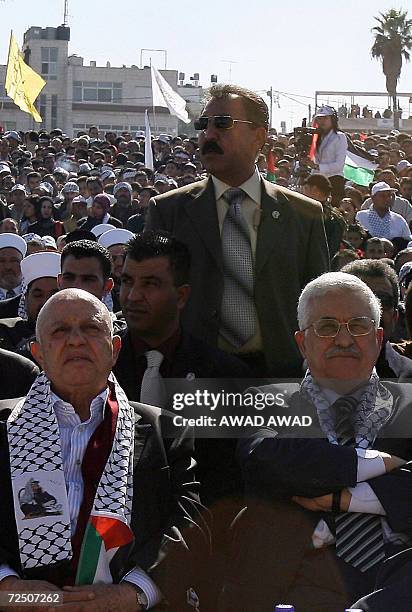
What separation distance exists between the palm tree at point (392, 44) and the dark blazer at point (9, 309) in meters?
52.5

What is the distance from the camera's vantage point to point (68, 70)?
68.6 m

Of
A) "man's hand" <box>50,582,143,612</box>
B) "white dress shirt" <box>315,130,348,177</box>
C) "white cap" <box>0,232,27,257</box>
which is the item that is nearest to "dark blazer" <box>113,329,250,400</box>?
"man's hand" <box>50,582,143,612</box>

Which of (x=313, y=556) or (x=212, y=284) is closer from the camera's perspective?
(x=313, y=556)

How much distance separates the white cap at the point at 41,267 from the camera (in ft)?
23.0

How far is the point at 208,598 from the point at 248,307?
1.41 metres

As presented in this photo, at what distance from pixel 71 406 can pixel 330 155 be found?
899cm

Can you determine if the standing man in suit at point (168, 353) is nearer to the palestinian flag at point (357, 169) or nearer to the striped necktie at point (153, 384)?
the striped necktie at point (153, 384)

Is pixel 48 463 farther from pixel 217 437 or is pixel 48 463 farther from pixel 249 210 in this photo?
pixel 249 210

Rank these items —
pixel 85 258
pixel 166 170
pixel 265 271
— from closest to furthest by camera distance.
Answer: pixel 265 271 → pixel 85 258 → pixel 166 170

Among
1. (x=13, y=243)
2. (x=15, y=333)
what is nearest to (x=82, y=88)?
(x=13, y=243)

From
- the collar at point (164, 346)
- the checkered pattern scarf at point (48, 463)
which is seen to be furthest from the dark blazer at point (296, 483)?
the collar at point (164, 346)

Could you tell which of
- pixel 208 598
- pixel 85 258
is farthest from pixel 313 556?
pixel 85 258

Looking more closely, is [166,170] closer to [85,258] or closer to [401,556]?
[85,258]

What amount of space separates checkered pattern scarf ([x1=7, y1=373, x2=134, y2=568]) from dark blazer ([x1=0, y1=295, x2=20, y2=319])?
3.23 meters
